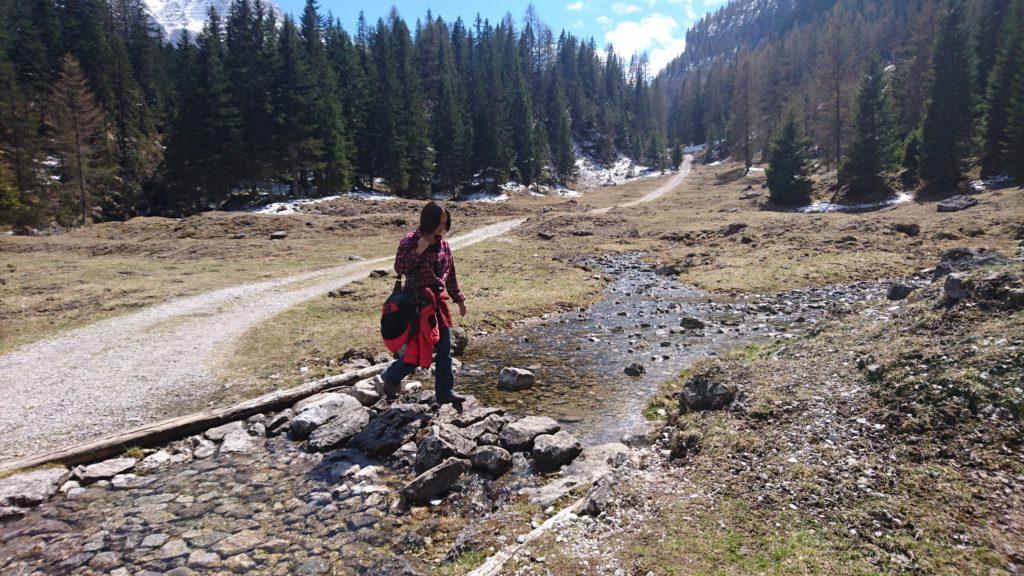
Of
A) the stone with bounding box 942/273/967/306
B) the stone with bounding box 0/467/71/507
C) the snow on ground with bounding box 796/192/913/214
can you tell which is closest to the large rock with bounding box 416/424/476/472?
the stone with bounding box 0/467/71/507

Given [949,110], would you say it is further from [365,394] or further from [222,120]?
[222,120]

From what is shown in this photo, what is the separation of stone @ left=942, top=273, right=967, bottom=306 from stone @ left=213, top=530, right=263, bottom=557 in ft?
35.3

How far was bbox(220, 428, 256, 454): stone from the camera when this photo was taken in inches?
283

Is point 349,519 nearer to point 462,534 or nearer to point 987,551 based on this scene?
point 462,534

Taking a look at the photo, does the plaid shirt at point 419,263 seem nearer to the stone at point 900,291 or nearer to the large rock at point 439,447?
the large rock at point 439,447

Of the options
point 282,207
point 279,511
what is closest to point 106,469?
point 279,511

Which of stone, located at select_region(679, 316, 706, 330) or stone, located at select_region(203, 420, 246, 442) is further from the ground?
stone, located at select_region(203, 420, 246, 442)

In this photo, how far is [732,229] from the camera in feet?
115

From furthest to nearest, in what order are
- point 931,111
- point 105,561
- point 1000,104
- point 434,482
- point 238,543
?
point 931,111 < point 1000,104 < point 434,482 < point 238,543 < point 105,561

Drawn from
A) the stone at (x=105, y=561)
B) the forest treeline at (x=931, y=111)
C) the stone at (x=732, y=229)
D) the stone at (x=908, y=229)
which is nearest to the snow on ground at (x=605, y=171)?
the forest treeline at (x=931, y=111)

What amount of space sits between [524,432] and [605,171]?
117 m

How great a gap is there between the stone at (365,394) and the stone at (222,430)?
6.09 feet

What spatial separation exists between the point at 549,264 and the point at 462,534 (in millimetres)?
24087

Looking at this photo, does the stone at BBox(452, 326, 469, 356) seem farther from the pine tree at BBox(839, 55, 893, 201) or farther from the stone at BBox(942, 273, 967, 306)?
the pine tree at BBox(839, 55, 893, 201)
